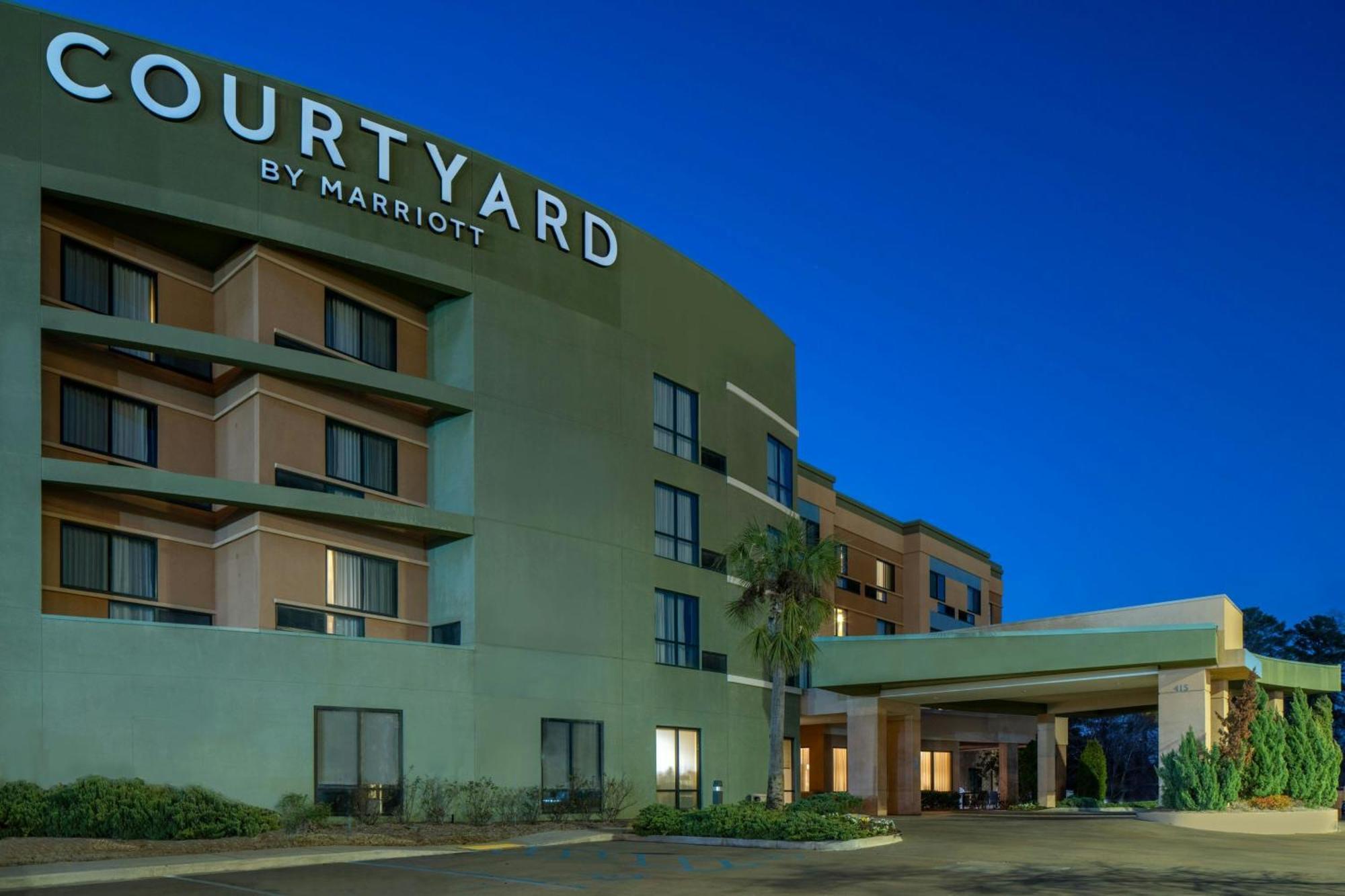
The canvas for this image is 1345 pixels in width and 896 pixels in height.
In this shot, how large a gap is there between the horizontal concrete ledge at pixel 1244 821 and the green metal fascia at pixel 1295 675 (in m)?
5.11

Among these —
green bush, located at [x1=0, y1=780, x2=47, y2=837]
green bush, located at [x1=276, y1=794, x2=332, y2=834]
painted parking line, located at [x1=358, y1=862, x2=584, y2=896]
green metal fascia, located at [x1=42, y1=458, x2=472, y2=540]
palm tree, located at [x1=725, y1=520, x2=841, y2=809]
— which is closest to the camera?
painted parking line, located at [x1=358, y1=862, x2=584, y2=896]

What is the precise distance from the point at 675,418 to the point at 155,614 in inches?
694

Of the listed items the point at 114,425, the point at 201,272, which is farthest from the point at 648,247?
Answer: the point at 114,425

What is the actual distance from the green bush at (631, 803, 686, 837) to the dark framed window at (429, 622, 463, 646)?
6728 millimetres

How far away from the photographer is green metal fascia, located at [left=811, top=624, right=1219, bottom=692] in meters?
40.8

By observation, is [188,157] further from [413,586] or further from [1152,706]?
[1152,706]

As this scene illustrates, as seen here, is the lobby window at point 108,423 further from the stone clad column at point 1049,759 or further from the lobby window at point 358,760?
the stone clad column at point 1049,759

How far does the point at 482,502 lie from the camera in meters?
36.8

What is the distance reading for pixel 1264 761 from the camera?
43.2 metres

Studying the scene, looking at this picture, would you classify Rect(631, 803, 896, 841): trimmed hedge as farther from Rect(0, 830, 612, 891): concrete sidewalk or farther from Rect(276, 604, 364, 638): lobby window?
Rect(276, 604, 364, 638): lobby window

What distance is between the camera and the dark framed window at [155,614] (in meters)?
32.2

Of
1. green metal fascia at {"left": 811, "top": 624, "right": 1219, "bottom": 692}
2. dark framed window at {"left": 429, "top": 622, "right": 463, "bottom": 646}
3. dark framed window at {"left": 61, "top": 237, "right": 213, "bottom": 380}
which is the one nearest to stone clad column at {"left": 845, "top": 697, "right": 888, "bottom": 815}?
green metal fascia at {"left": 811, "top": 624, "right": 1219, "bottom": 692}

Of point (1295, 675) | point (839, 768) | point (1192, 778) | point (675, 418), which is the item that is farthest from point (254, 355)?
point (1295, 675)

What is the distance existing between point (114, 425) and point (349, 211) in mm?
7781
